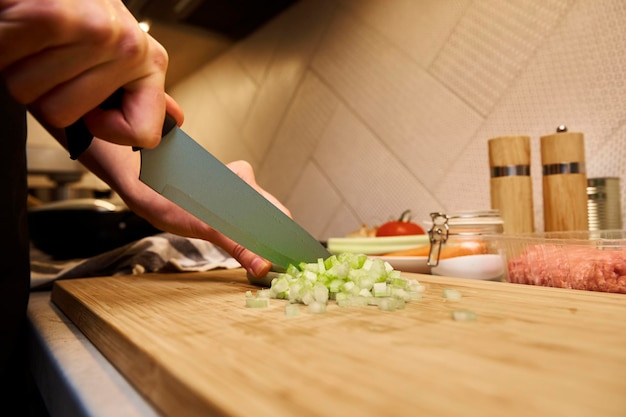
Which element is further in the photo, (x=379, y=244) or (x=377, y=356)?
(x=379, y=244)

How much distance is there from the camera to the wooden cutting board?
0.90 ft

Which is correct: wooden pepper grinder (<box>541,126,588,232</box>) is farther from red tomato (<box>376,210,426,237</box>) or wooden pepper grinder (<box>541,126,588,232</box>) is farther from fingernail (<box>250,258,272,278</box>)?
fingernail (<box>250,258,272,278</box>)

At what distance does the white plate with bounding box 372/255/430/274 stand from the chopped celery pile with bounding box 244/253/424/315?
27 cm

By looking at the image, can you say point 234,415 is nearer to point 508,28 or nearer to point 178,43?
point 508,28

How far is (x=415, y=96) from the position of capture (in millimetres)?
1423

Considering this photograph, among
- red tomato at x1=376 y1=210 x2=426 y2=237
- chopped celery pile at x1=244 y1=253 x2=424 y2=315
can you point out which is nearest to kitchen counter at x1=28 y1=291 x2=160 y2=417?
chopped celery pile at x1=244 y1=253 x2=424 y2=315

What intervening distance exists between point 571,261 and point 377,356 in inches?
17.7

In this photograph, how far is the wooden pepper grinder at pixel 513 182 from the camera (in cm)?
100


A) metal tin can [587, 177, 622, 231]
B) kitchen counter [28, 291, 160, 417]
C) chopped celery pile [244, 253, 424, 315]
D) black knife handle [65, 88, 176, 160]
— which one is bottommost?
kitchen counter [28, 291, 160, 417]

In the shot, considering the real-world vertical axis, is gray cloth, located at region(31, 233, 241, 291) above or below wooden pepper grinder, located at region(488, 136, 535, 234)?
below

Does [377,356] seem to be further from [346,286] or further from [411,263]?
[411,263]

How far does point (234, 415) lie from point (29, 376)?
53 cm

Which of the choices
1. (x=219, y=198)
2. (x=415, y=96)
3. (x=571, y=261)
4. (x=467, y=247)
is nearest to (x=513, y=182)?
(x=467, y=247)

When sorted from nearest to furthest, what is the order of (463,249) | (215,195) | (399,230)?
(215,195) < (463,249) < (399,230)
